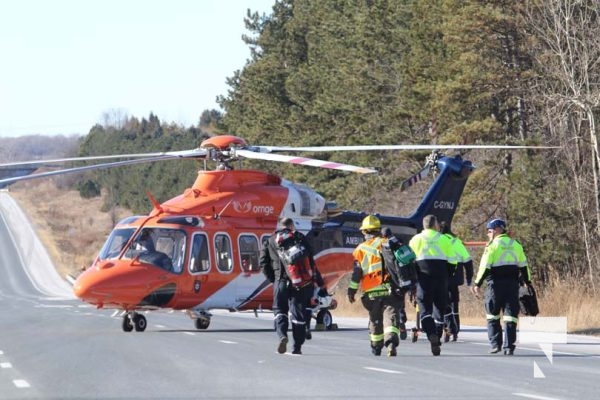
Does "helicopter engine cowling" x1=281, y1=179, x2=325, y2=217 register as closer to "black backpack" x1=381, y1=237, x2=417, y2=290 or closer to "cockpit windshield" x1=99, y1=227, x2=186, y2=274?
"cockpit windshield" x1=99, y1=227, x2=186, y2=274

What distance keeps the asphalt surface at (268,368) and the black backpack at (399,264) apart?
104 centimetres

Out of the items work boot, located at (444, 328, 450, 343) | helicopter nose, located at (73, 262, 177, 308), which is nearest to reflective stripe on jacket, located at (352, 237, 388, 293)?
work boot, located at (444, 328, 450, 343)

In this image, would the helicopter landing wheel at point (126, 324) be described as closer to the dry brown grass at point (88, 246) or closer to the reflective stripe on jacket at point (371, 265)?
the dry brown grass at point (88, 246)

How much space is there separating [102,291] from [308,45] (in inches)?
1711

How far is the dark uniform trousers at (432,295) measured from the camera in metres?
18.2

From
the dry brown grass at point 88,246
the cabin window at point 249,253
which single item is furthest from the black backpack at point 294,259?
the dry brown grass at point 88,246

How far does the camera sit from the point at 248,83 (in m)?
71.9

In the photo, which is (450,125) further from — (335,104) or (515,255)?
(515,255)

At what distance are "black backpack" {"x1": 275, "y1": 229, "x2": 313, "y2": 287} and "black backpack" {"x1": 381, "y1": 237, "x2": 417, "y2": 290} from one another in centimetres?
124

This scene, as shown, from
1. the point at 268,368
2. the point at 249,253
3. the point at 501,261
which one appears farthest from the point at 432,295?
the point at 249,253

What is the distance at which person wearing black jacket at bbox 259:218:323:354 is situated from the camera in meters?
18.2

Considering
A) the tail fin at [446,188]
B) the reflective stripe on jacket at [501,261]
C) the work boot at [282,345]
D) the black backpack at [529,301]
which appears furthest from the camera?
the tail fin at [446,188]

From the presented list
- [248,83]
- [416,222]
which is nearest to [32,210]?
[248,83]

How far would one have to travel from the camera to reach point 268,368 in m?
15.8
